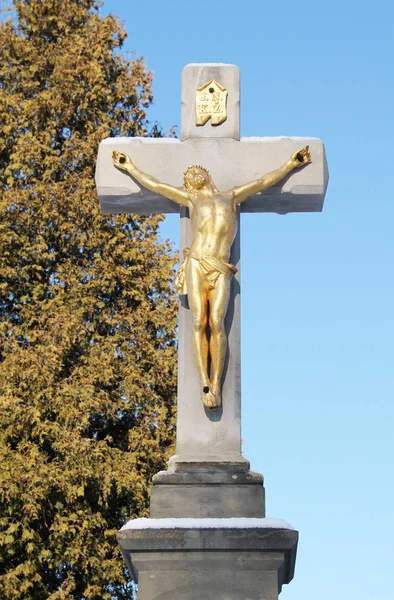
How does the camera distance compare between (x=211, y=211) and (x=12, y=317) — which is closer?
(x=211, y=211)

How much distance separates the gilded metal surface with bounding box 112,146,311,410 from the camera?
7.43 meters

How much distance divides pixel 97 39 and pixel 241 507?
11905mm

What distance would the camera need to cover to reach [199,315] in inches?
293

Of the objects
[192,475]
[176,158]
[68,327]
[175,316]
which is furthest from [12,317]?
[192,475]

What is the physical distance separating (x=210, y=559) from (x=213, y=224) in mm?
2271

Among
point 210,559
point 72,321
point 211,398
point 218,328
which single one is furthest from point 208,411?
point 72,321

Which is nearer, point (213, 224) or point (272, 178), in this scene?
point (213, 224)

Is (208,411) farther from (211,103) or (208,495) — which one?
(211,103)

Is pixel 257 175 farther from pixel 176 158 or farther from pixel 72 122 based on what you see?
pixel 72 122

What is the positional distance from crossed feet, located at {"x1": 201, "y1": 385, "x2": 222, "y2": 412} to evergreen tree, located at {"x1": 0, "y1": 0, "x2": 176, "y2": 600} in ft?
22.5

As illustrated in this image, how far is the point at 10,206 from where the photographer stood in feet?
53.1

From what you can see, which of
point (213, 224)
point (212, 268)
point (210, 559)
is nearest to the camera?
point (210, 559)

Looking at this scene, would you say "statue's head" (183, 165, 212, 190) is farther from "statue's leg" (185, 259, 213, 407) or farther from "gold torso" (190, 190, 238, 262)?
"statue's leg" (185, 259, 213, 407)

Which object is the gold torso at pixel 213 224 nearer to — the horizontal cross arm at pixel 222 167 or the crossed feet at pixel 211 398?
the horizontal cross arm at pixel 222 167
